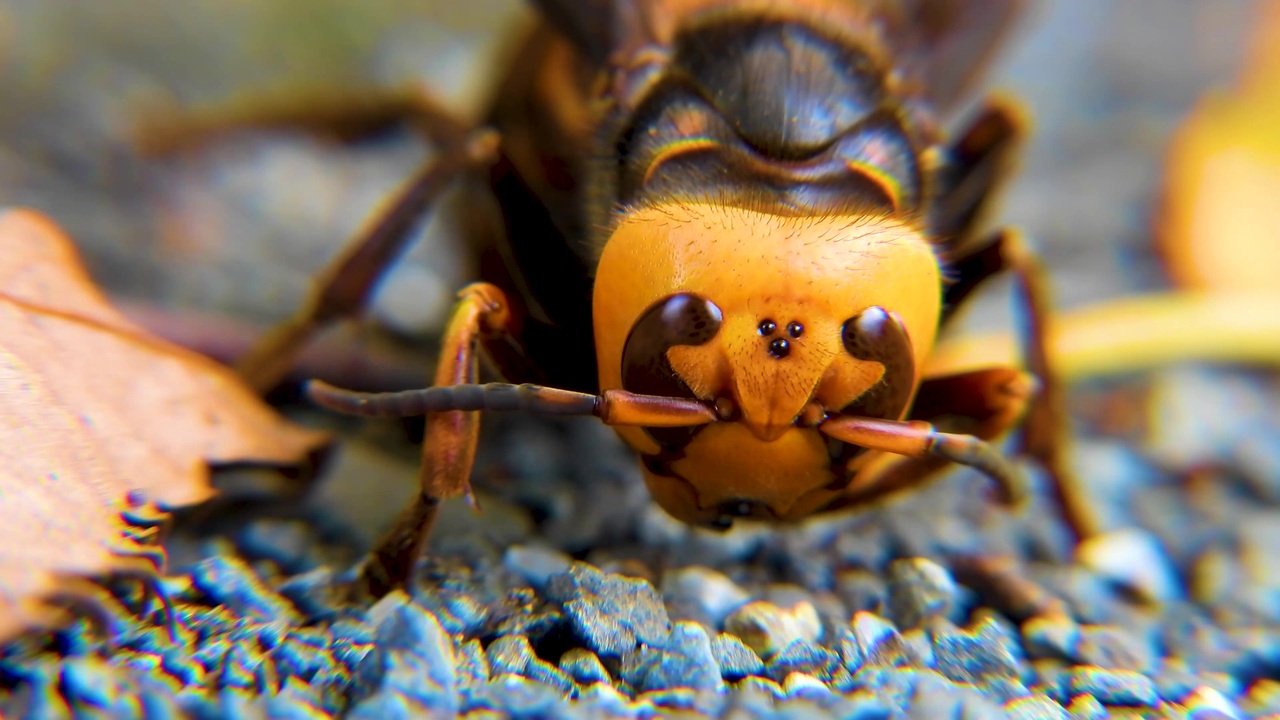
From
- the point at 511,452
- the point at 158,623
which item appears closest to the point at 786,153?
the point at 511,452

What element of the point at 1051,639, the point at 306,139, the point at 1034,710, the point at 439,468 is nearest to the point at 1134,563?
the point at 1051,639

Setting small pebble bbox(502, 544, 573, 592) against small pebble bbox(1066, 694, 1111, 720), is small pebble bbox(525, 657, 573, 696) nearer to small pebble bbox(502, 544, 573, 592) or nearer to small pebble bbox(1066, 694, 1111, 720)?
small pebble bbox(502, 544, 573, 592)

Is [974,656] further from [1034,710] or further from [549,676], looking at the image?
[549,676]

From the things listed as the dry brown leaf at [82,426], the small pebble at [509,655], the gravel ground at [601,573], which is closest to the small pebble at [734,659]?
the gravel ground at [601,573]

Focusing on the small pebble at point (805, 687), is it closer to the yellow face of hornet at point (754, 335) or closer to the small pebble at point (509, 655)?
the yellow face of hornet at point (754, 335)

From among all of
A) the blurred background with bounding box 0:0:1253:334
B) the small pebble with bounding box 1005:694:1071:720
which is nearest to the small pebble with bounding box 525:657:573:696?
the small pebble with bounding box 1005:694:1071:720
